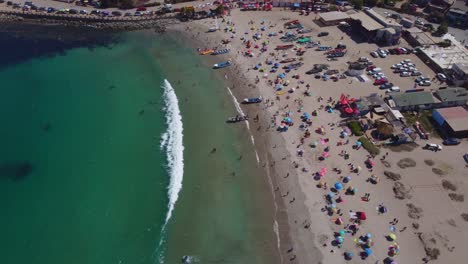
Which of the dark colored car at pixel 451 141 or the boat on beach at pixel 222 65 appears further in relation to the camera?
the boat on beach at pixel 222 65

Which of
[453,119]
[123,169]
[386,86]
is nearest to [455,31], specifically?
[386,86]

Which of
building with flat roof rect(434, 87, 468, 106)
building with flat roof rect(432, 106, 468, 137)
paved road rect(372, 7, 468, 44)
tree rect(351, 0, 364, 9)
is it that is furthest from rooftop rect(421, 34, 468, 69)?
tree rect(351, 0, 364, 9)

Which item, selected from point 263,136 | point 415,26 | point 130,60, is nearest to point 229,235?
point 263,136

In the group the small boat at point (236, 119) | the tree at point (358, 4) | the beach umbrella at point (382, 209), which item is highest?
the tree at point (358, 4)

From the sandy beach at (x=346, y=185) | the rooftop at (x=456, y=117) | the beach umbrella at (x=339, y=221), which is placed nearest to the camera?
the sandy beach at (x=346, y=185)

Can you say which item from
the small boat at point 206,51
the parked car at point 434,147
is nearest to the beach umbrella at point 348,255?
the parked car at point 434,147

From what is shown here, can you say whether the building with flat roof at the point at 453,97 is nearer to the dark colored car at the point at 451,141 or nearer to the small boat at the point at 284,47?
the dark colored car at the point at 451,141
